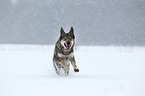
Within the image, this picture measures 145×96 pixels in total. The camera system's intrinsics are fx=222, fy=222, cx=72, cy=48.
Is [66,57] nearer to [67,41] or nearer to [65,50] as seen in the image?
[65,50]

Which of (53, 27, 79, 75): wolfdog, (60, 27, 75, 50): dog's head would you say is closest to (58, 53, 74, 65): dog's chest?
(53, 27, 79, 75): wolfdog

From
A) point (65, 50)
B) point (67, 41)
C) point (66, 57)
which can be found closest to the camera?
point (67, 41)

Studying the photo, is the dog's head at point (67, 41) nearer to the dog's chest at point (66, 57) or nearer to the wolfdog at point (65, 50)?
the wolfdog at point (65, 50)

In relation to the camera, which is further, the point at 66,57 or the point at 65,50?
the point at 66,57

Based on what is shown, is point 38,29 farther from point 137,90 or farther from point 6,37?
point 137,90

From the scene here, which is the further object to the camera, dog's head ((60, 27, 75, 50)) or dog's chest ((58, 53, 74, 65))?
dog's chest ((58, 53, 74, 65))

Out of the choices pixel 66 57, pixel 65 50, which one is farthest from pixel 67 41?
pixel 66 57

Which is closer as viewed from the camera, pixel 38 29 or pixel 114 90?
pixel 114 90

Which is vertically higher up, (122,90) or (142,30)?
(142,30)

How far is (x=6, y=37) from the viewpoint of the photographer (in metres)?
81.3

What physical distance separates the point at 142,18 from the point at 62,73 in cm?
9510

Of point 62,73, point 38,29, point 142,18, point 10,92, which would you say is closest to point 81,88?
point 10,92

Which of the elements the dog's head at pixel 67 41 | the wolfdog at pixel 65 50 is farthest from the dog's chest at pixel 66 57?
the dog's head at pixel 67 41

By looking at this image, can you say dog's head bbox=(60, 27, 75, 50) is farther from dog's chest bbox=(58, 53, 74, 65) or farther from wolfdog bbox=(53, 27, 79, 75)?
dog's chest bbox=(58, 53, 74, 65)
